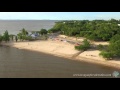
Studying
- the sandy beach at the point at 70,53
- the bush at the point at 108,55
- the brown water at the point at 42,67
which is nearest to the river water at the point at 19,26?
the sandy beach at the point at 70,53

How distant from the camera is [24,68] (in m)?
13.5

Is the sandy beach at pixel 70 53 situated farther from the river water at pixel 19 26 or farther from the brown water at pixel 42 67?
the river water at pixel 19 26

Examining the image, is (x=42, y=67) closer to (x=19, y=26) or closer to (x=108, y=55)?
(x=108, y=55)

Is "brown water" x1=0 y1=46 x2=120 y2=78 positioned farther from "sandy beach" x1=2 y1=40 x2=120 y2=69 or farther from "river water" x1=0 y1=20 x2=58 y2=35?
"river water" x1=0 y1=20 x2=58 y2=35

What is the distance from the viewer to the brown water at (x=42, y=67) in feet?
39.8

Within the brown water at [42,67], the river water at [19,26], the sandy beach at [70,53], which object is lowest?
the brown water at [42,67]

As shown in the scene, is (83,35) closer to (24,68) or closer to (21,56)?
(21,56)

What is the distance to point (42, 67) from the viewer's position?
1366 centimetres

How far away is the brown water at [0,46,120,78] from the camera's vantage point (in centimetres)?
1212

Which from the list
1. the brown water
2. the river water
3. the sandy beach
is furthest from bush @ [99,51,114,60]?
Result: the river water

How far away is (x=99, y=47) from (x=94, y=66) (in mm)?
4619

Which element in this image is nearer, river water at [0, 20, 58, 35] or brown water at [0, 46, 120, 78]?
brown water at [0, 46, 120, 78]

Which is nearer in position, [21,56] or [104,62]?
[104,62]
